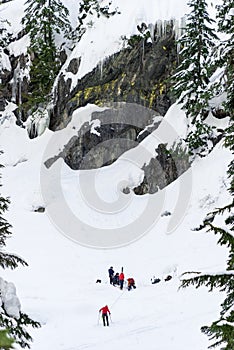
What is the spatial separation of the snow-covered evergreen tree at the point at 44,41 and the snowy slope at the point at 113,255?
5062 millimetres

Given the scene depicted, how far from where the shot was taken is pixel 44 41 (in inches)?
1366

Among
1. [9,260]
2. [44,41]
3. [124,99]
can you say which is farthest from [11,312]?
[44,41]

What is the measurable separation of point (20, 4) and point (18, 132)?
595 inches

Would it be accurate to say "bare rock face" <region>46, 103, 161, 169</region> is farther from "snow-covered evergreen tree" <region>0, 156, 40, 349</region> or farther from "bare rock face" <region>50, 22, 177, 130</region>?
"snow-covered evergreen tree" <region>0, 156, 40, 349</region>

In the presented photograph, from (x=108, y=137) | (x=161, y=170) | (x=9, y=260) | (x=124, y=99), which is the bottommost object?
(x=9, y=260)

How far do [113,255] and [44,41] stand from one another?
2064 centimetres

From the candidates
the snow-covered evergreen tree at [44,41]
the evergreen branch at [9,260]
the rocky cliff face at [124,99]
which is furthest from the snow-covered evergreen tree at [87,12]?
the evergreen branch at [9,260]

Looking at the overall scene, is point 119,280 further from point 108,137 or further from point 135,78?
point 135,78

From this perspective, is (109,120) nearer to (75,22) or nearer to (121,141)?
(121,141)

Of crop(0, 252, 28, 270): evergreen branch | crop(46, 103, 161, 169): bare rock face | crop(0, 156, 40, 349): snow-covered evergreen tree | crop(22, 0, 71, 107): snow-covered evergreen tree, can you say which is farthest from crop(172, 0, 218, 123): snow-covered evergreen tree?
crop(0, 252, 28, 270): evergreen branch

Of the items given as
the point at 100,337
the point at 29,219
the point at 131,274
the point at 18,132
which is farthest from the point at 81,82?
the point at 100,337

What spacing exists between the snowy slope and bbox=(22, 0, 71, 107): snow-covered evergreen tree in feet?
16.6

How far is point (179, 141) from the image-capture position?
25.4m

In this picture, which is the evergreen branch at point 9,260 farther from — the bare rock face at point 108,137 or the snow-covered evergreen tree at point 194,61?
the bare rock face at point 108,137
